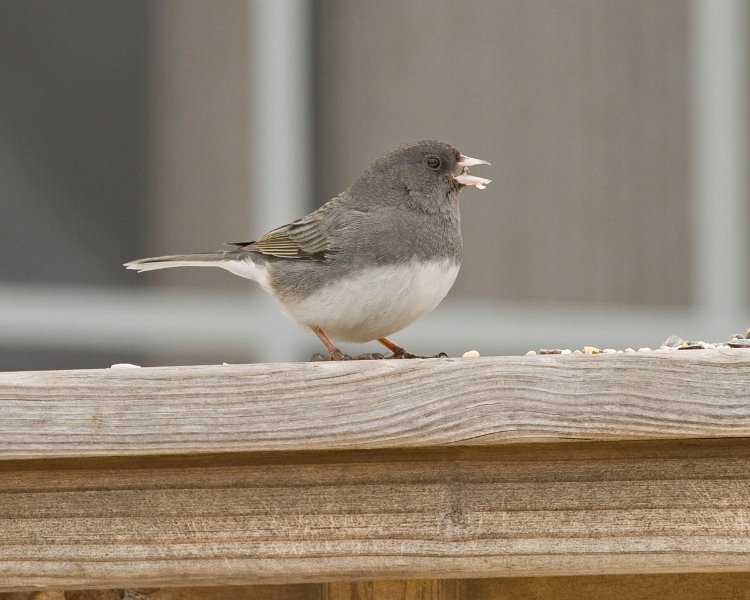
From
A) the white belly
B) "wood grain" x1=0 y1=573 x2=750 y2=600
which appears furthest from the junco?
"wood grain" x1=0 y1=573 x2=750 y2=600

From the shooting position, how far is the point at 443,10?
622 centimetres

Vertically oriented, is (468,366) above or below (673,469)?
above

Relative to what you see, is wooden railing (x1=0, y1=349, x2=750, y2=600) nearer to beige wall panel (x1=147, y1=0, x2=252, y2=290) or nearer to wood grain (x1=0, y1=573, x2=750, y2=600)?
wood grain (x1=0, y1=573, x2=750, y2=600)

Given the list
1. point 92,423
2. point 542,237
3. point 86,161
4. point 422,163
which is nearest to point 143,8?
point 86,161

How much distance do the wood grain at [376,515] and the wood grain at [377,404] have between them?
5cm

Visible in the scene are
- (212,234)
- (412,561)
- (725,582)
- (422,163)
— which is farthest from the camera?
(212,234)

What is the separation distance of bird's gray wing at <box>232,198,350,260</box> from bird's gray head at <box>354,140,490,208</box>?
0.49 ft

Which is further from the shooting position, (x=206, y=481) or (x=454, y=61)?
(x=454, y=61)

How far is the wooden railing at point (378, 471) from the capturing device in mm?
1609

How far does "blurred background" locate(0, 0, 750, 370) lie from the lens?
600cm

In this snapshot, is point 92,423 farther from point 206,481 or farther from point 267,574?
point 267,574

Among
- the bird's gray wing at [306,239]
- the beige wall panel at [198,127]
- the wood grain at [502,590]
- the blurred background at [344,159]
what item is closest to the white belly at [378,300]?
the bird's gray wing at [306,239]

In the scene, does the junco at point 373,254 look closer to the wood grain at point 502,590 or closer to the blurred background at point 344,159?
the wood grain at point 502,590

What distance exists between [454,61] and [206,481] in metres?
4.84
